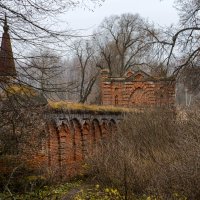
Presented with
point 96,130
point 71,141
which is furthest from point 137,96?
point 71,141

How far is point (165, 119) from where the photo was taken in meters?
18.2

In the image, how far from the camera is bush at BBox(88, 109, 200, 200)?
11.3 metres

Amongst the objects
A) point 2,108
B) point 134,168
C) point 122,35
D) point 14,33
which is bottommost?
point 134,168

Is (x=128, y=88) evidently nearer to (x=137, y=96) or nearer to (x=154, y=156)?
(x=137, y=96)

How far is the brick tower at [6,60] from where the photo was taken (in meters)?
9.01

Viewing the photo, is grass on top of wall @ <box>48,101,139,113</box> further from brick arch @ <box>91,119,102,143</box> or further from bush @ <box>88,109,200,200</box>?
bush @ <box>88,109,200,200</box>

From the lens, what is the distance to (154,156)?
14922 millimetres

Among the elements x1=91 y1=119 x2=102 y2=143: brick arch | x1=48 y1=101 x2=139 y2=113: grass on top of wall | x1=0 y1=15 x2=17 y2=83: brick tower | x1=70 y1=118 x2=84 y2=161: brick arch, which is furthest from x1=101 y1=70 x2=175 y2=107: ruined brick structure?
x1=0 y1=15 x2=17 y2=83: brick tower

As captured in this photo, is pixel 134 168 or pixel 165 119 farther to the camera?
pixel 165 119

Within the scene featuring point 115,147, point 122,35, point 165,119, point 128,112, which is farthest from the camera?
point 122,35

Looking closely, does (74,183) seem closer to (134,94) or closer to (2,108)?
(2,108)

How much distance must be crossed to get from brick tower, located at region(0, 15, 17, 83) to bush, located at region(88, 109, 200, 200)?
4441mm

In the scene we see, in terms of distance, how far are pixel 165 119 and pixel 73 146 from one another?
366 cm

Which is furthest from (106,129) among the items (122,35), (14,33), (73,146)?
(122,35)
